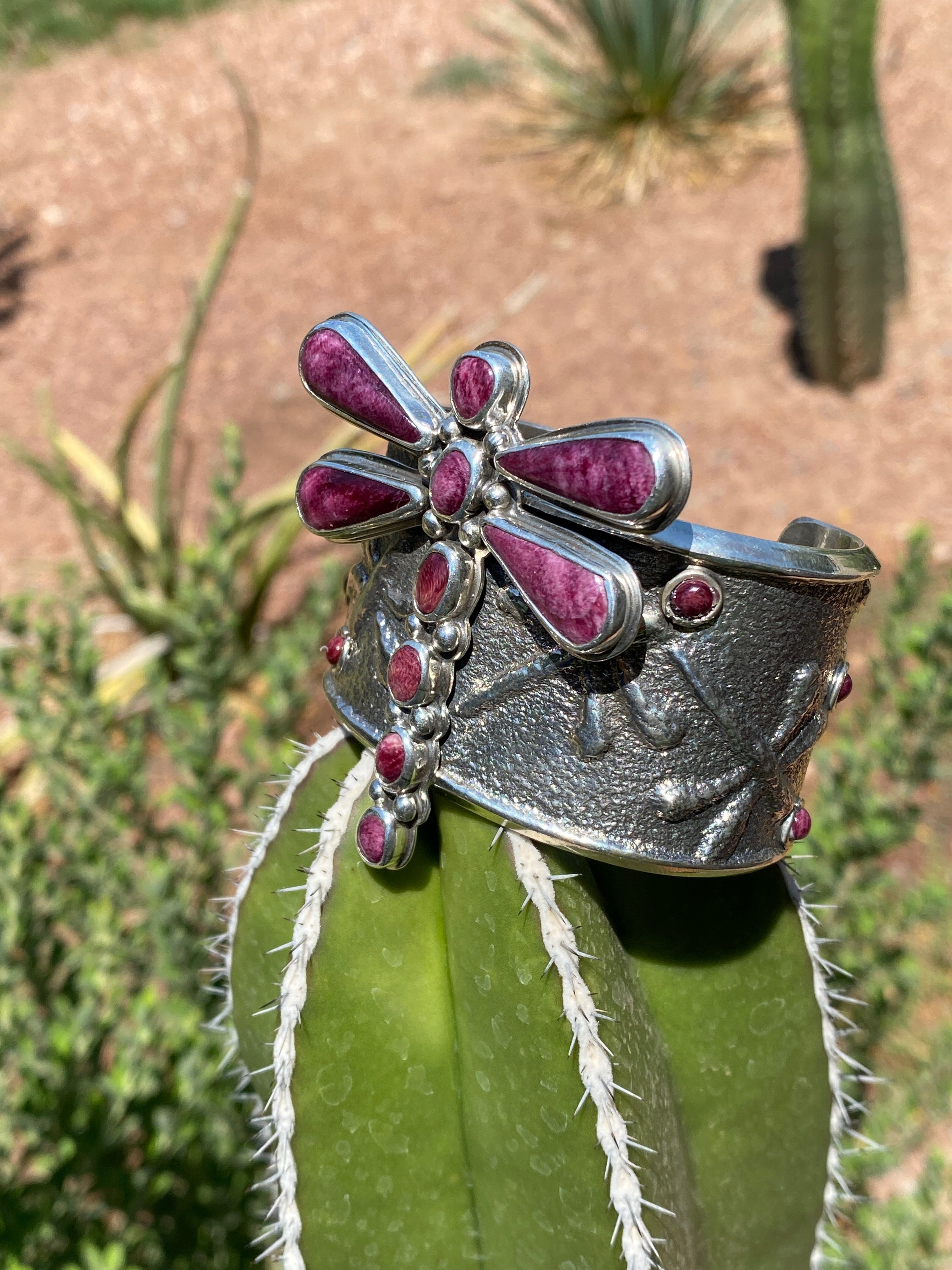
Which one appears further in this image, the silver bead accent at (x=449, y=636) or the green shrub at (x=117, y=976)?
the green shrub at (x=117, y=976)

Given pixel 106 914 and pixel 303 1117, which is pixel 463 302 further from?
pixel 303 1117

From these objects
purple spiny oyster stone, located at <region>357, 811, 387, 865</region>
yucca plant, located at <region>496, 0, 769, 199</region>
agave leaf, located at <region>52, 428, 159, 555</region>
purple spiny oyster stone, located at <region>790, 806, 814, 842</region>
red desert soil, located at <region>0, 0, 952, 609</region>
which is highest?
yucca plant, located at <region>496, 0, 769, 199</region>

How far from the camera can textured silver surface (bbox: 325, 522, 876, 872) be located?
2.11ft

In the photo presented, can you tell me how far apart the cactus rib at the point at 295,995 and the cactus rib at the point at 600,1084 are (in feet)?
0.52

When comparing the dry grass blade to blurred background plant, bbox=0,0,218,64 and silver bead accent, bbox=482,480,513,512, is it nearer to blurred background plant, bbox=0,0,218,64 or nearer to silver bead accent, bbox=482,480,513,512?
silver bead accent, bbox=482,480,513,512

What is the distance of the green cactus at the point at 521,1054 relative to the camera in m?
0.67

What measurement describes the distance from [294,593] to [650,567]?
7.96 ft

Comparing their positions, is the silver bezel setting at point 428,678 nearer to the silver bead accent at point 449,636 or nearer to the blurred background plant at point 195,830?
the silver bead accent at point 449,636

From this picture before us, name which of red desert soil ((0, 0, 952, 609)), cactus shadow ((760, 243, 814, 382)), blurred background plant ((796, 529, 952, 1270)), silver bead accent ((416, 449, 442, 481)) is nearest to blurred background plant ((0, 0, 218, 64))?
red desert soil ((0, 0, 952, 609))

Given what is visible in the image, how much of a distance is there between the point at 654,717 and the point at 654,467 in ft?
0.56

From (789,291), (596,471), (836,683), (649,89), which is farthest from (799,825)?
(649,89)

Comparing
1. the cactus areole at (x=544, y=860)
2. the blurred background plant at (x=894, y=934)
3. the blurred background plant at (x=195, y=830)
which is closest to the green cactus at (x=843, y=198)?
the blurred background plant at (x=195, y=830)

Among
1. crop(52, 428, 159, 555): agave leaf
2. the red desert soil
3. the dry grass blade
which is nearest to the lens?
the dry grass blade

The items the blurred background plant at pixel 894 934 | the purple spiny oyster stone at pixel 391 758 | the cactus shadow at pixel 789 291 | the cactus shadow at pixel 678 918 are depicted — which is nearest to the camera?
the purple spiny oyster stone at pixel 391 758
